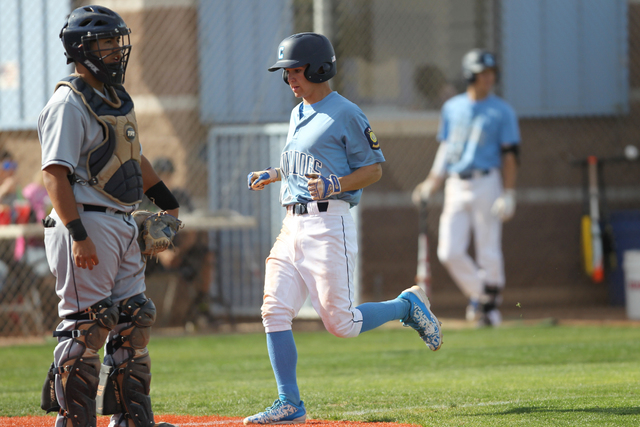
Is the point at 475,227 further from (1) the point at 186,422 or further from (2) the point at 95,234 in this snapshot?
(2) the point at 95,234

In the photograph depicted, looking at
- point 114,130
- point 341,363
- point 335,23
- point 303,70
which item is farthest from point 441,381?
point 335,23

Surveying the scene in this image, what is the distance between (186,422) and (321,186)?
1.39 meters

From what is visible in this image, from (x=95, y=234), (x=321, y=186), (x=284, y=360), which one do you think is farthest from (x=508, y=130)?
(x=95, y=234)

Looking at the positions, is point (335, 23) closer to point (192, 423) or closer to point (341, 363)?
point (341, 363)

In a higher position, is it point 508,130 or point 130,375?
point 508,130

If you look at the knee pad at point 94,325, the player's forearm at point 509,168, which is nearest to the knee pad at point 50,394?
the knee pad at point 94,325

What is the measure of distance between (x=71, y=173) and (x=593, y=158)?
8625mm

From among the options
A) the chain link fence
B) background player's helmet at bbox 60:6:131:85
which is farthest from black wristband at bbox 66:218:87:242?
the chain link fence

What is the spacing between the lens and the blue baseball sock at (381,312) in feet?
15.9

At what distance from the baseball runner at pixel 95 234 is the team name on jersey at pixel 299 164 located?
2.76ft

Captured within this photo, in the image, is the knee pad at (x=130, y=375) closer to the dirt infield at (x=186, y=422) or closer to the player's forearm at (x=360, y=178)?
the dirt infield at (x=186, y=422)

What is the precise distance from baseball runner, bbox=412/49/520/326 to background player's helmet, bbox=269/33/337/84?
4.88 m

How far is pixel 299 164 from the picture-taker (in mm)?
4668

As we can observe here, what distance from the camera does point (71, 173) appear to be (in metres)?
3.99
